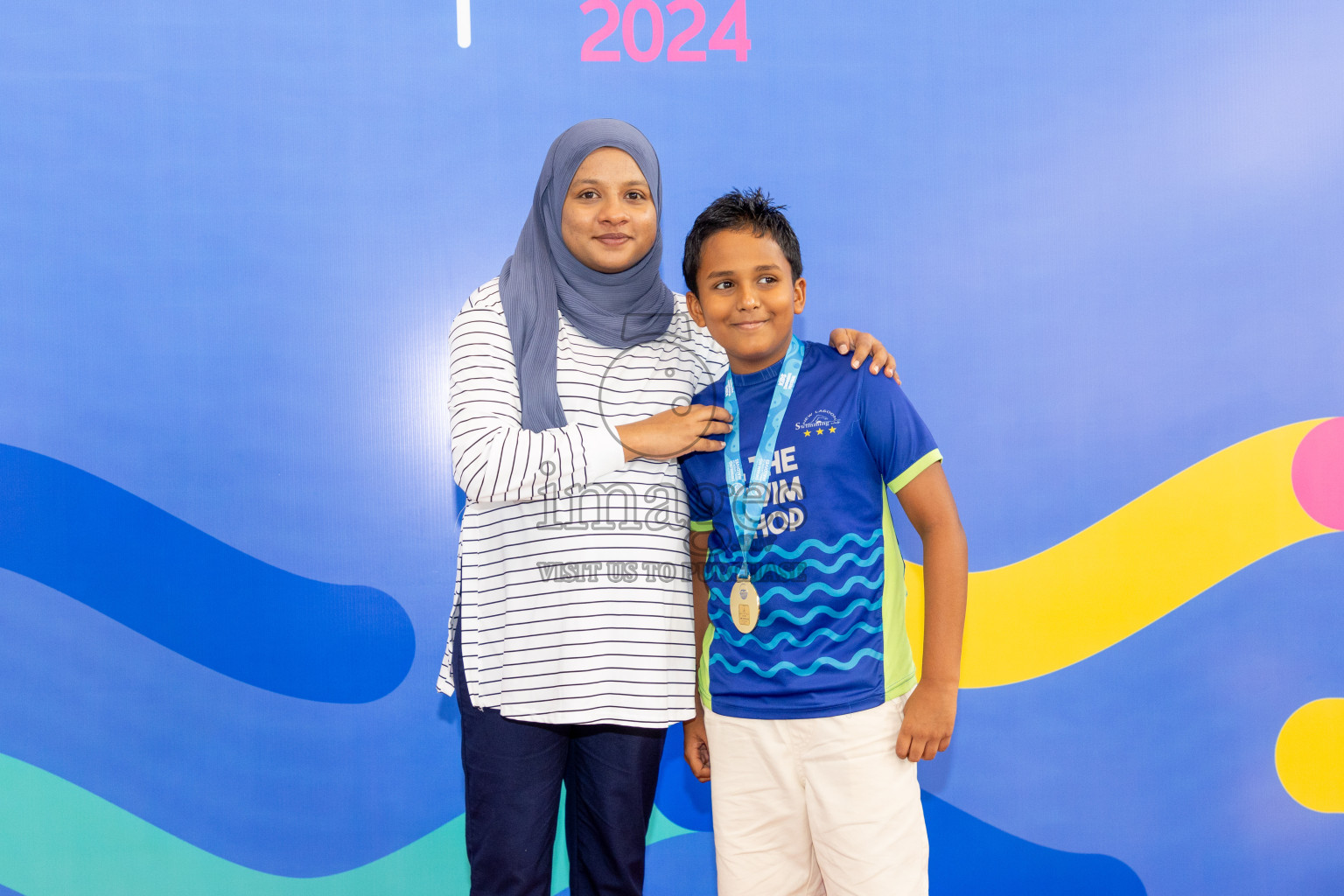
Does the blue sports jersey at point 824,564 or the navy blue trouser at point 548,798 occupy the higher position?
the blue sports jersey at point 824,564

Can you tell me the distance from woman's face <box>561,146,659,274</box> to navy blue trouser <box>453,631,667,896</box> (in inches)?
26.7

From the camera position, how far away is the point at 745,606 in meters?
1.35

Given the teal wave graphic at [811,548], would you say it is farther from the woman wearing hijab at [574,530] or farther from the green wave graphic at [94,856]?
the green wave graphic at [94,856]

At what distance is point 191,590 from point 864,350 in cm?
156

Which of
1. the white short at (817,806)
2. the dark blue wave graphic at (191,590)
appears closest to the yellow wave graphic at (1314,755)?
the white short at (817,806)

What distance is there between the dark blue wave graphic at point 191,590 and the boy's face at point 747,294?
3.55 ft

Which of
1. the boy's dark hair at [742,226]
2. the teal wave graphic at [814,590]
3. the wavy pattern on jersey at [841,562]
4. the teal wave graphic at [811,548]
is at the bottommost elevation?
the teal wave graphic at [814,590]

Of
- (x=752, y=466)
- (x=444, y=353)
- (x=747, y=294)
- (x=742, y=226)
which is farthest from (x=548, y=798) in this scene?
(x=444, y=353)

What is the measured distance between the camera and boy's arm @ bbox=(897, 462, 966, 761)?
1334mm

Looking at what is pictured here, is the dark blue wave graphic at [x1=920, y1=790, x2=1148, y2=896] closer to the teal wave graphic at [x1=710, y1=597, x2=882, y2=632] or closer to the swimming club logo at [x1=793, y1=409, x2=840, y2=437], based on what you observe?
the teal wave graphic at [x1=710, y1=597, x2=882, y2=632]

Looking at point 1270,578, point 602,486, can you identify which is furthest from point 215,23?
point 1270,578

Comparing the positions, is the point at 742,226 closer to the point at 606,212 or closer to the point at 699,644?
the point at 606,212

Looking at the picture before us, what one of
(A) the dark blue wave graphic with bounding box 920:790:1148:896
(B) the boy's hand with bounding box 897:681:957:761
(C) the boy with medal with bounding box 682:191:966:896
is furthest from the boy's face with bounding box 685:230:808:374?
(A) the dark blue wave graphic with bounding box 920:790:1148:896

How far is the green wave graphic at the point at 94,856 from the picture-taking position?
6.42ft
